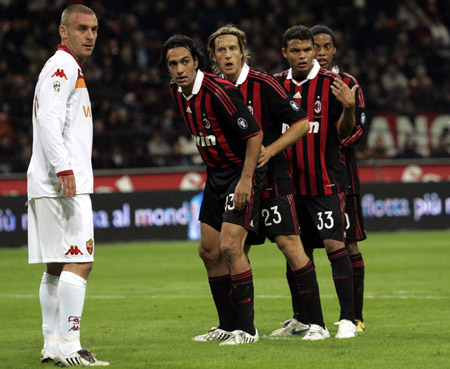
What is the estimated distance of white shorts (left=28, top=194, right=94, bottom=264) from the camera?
5.63 m

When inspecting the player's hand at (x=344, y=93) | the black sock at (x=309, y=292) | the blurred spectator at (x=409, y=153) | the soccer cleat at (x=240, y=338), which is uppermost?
the player's hand at (x=344, y=93)

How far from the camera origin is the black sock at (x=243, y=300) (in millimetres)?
6422

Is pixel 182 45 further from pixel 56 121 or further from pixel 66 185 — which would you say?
pixel 66 185

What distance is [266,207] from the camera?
6.68 metres

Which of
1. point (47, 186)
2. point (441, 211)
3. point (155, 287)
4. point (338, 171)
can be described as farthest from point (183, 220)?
point (47, 186)

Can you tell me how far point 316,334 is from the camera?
21.7 feet

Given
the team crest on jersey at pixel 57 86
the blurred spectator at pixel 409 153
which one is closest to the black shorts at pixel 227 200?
the team crest on jersey at pixel 57 86

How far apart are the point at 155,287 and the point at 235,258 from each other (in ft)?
14.6

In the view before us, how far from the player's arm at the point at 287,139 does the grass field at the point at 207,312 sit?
4.50 feet

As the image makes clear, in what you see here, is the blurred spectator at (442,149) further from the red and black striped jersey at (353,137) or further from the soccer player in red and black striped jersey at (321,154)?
the soccer player in red and black striped jersey at (321,154)

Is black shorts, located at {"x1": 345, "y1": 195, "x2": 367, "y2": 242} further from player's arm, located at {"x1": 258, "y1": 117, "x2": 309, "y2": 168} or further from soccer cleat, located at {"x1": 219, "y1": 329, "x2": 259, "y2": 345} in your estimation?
soccer cleat, located at {"x1": 219, "y1": 329, "x2": 259, "y2": 345}

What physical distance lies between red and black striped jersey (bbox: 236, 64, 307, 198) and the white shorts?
5.15 feet

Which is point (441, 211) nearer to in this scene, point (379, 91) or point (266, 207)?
point (379, 91)

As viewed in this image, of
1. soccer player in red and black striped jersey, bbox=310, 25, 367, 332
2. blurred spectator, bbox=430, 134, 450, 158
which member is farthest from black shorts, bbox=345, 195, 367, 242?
blurred spectator, bbox=430, 134, 450, 158
